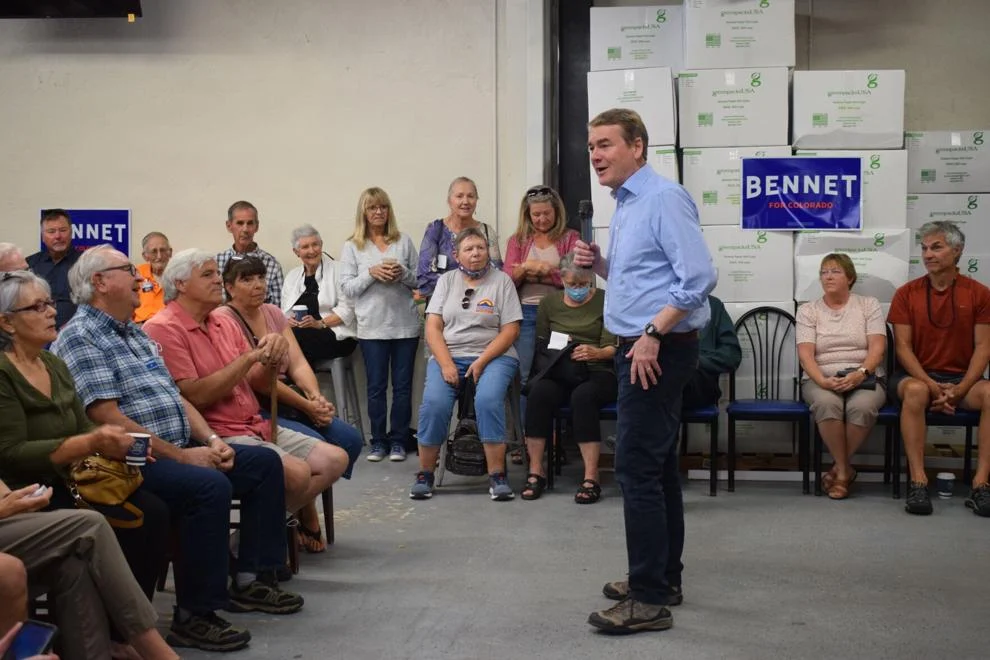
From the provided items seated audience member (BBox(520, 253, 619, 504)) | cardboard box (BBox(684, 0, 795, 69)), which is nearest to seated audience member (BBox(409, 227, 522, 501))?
seated audience member (BBox(520, 253, 619, 504))

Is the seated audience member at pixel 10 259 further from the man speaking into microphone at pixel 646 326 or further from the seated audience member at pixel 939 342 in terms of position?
the seated audience member at pixel 939 342

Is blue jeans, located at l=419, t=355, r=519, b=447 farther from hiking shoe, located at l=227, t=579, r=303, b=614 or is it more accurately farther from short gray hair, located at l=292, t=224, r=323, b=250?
hiking shoe, located at l=227, t=579, r=303, b=614

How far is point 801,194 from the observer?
5867 mm

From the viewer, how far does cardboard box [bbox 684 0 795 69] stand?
584 centimetres

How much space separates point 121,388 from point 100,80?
4.35 meters

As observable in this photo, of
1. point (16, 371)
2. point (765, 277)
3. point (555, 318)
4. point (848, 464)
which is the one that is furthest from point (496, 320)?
point (16, 371)

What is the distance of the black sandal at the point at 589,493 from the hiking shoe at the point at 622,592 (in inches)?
56.6

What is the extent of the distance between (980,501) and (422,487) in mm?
2518

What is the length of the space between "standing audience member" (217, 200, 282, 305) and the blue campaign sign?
265 cm

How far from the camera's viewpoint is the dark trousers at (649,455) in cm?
329

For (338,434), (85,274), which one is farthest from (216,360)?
(338,434)

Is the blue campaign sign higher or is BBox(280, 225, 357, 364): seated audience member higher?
the blue campaign sign

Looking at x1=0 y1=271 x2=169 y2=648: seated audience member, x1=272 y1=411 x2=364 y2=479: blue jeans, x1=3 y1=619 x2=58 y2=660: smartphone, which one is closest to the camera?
x1=3 y1=619 x2=58 y2=660: smartphone

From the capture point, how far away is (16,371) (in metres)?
2.95
